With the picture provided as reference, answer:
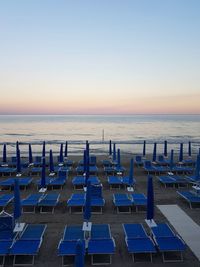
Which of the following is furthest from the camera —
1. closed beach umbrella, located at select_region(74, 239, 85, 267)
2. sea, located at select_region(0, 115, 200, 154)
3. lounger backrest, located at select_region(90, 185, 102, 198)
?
sea, located at select_region(0, 115, 200, 154)

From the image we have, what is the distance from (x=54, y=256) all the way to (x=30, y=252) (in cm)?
78

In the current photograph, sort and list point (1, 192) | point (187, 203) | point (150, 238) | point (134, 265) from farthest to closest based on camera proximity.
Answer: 1. point (1, 192)
2. point (187, 203)
3. point (150, 238)
4. point (134, 265)

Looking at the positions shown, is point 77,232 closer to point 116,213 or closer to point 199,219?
point 116,213

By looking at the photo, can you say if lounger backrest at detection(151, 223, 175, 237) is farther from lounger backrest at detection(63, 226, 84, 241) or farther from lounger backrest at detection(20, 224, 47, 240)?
lounger backrest at detection(20, 224, 47, 240)

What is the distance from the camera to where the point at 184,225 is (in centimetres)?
1053

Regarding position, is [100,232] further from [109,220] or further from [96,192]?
[96,192]

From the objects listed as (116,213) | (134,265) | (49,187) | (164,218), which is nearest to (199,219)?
(164,218)

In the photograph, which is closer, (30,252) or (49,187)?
(30,252)

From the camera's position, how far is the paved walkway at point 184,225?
9045 millimetres

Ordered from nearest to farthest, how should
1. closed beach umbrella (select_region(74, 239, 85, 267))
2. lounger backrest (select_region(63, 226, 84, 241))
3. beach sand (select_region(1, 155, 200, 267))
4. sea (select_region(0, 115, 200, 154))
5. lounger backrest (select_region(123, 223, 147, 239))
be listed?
closed beach umbrella (select_region(74, 239, 85, 267)) < beach sand (select_region(1, 155, 200, 267)) < lounger backrest (select_region(63, 226, 84, 241)) < lounger backrest (select_region(123, 223, 147, 239)) < sea (select_region(0, 115, 200, 154))

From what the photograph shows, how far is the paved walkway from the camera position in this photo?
9.05 m

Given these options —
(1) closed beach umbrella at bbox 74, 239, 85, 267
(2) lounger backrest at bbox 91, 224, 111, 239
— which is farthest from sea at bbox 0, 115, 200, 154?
(1) closed beach umbrella at bbox 74, 239, 85, 267

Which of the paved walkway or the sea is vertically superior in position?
the paved walkway

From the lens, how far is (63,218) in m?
11.3
